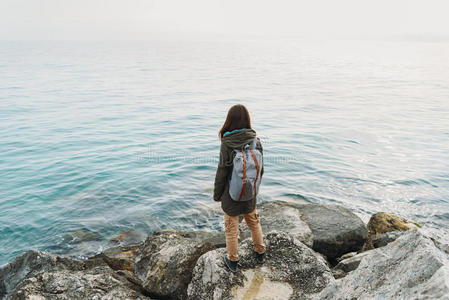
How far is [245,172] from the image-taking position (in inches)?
206

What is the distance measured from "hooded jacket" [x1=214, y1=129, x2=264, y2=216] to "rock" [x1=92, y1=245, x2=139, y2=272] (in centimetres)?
413

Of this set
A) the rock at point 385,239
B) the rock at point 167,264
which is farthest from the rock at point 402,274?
the rock at point 385,239

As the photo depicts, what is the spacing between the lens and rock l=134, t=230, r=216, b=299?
244 inches

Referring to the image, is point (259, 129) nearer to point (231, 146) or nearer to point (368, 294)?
point (231, 146)

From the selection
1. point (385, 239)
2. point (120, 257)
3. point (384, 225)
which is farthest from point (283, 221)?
point (120, 257)

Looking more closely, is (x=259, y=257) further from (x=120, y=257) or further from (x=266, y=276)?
(x=120, y=257)

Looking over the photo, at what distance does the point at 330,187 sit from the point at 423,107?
24.2 metres

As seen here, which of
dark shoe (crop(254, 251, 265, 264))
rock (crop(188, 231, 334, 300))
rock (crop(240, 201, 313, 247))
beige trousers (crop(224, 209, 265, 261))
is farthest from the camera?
rock (crop(240, 201, 313, 247))

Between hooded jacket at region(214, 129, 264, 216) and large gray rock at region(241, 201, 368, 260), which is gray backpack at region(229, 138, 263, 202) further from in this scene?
large gray rock at region(241, 201, 368, 260)

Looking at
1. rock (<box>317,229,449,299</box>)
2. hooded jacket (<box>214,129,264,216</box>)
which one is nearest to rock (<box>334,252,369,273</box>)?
rock (<box>317,229,449,299</box>)

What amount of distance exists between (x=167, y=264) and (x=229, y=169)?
2560mm

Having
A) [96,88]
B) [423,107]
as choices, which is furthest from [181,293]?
[96,88]

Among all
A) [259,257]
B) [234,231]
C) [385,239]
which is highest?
[234,231]

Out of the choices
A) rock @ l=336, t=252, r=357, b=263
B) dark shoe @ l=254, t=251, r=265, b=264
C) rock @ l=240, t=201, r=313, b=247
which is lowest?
rock @ l=336, t=252, r=357, b=263
